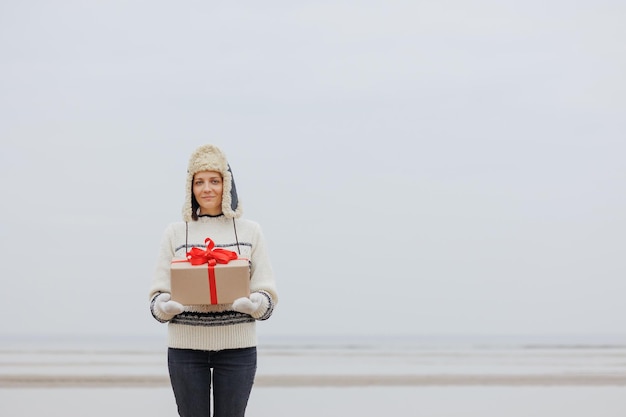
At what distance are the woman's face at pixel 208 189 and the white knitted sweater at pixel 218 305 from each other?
0.20 ft

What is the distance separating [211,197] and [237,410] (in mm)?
701

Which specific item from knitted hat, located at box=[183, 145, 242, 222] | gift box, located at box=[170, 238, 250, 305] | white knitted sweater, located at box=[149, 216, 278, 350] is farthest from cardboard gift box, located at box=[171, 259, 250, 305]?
knitted hat, located at box=[183, 145, 242, 222]

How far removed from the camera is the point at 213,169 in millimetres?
3086

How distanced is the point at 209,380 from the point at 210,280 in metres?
0.35

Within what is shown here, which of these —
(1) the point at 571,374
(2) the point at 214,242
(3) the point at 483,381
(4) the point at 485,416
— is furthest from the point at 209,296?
(1) the point at 571,374

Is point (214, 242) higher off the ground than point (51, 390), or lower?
lower

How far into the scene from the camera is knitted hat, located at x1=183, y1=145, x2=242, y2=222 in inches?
122

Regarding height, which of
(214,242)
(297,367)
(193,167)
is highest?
(297,367)

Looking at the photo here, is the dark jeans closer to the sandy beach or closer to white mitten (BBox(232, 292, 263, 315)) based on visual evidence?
white mitten (BBox(232, 292, 263, 315))

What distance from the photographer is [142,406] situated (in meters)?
6.53

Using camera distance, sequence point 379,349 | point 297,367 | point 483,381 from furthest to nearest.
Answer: point 379,349 → point 297,367 → point 483,381

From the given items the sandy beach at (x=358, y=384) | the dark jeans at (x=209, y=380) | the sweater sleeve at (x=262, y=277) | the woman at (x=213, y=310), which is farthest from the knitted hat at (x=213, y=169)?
the sandy beach at (x=358, y=384)

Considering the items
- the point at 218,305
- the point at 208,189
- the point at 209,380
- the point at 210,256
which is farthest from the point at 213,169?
the point at 209,380

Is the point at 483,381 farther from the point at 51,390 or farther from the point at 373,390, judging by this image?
the point at 51,390
